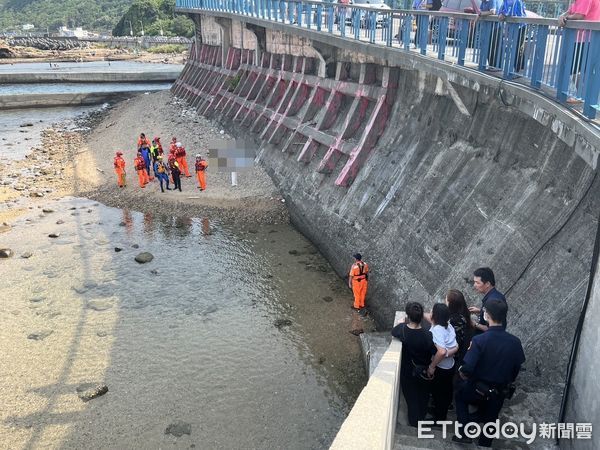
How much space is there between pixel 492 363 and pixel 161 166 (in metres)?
15.1

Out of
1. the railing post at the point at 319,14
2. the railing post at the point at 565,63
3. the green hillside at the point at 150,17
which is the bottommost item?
the railing post at the point at 565,63

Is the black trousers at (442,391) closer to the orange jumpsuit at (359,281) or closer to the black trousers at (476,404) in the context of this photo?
the black trousers at (476,404)

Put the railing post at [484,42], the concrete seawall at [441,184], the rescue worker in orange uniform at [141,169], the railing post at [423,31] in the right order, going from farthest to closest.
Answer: the rescue worker in orange uniform at [141,169], the railing post at [423,31], the railing post at [484,42], the concrete seawall at [441,184]

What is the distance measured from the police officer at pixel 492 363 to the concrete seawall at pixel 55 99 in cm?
4058

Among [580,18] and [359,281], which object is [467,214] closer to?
[359,281]

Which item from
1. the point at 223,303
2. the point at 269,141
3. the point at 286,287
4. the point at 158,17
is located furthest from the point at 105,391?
the point at 158,17

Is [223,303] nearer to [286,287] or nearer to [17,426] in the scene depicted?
[286,287]

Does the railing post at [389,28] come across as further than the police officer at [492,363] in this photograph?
Yes

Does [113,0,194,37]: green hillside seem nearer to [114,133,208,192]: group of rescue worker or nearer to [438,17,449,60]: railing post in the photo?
[114,133,208,192]: group of rescue worker

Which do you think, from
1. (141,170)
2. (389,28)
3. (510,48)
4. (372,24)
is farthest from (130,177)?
(510,48)

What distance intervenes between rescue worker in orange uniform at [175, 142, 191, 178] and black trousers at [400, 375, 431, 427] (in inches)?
572

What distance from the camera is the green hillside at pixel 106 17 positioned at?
102m

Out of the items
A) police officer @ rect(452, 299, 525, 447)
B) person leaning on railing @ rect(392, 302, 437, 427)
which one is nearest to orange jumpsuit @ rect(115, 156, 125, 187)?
person leaning on railing @ rect(392, 302, 437, 427)

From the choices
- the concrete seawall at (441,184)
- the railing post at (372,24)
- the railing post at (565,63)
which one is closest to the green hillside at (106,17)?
the concrete seawall at (441,184)
